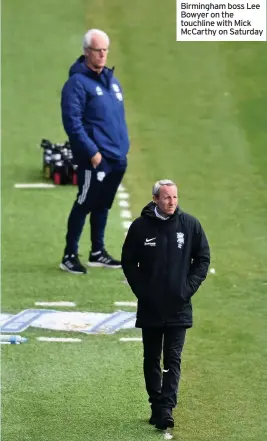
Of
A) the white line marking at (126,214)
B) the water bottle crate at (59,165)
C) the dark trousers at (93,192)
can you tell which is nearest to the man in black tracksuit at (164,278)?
the dark trousers at (93,192)

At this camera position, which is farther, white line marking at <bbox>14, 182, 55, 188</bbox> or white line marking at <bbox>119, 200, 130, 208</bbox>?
white line marking at <bbox>14, 182, 55, 188</bbox>

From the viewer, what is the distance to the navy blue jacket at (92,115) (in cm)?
1476

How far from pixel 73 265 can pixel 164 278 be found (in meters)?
4.49

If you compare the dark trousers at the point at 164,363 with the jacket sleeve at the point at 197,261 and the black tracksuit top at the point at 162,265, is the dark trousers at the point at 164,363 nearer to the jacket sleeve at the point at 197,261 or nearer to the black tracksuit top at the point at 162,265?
the black tracksuit top at the point at 162,265

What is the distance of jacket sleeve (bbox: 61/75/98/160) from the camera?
48.3 ft

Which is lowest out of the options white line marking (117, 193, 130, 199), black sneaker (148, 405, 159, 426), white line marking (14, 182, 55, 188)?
black sneaker (148, 405, 159, 426)

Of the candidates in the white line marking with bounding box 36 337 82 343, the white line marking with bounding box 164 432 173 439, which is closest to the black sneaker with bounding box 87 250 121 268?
the white line marking with bounding box 36 337 82 343

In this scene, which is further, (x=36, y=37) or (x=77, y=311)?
(x=36, y=37)

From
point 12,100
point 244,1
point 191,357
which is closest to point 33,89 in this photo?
point 12,100

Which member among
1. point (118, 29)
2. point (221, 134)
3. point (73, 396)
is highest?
point (118, 29)

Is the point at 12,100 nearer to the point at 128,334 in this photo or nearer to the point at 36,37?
the point at 36,37

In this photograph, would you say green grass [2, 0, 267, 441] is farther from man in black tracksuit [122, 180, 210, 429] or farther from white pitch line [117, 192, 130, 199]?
man in black tracksuit [122, 180, 210, 429]

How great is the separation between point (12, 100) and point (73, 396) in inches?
448

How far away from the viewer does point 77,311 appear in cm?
1377
